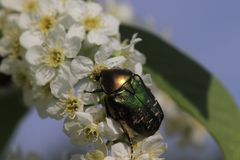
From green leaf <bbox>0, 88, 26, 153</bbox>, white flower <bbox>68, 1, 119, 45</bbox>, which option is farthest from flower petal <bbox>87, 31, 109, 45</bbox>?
green leaf <bbox>0, 88, 26, 153</bbox>

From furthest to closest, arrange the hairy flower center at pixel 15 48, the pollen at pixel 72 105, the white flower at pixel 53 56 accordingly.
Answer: the hairy flower center at pixel 15 48 → the white flower at pixel 53 56 → the pollen at pixel 72 105

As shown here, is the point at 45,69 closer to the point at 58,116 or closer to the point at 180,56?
the point at 58,116

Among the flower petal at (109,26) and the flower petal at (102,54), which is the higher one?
the flower petal at (102,54)

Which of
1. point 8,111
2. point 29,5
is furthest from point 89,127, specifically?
point 8,111

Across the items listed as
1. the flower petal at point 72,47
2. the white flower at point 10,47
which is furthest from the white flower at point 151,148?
the white flower at point 10,47

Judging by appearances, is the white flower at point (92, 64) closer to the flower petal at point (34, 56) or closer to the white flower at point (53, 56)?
the white flower at point (53, 56)

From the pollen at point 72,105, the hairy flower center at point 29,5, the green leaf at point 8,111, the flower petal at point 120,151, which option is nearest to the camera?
the flower petal at point 120,151
